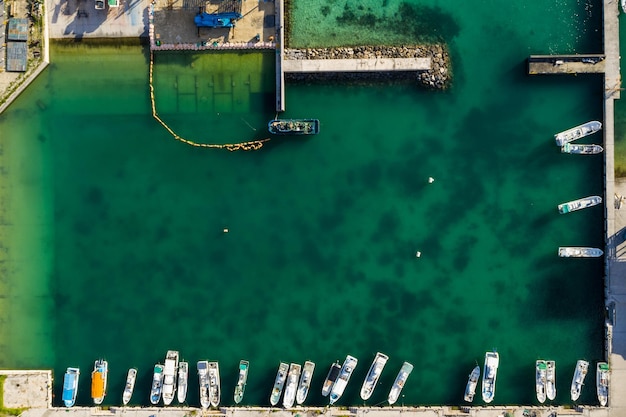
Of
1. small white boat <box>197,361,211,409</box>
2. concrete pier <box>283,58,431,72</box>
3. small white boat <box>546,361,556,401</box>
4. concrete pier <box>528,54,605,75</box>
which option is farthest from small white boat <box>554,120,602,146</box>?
small white boat <box>197,361,211,409</box>

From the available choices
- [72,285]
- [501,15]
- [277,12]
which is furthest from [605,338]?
[72,285]

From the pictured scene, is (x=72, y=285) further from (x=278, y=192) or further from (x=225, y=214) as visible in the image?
(x=278, y=192)

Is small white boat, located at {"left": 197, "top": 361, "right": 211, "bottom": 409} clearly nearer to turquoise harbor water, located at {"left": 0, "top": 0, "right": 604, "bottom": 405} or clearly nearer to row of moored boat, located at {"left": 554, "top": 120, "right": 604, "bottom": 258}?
turquoise harbor water, located at {"left": 0, "top": 0, "right": 604, "bottom": 405}

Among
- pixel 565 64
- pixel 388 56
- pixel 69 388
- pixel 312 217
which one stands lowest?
pixel 69 388

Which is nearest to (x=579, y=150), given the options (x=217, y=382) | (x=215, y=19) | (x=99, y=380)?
(x=215, y=19)

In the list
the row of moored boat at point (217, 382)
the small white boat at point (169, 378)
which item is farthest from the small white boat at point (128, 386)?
the small white boat at point (169, 378)

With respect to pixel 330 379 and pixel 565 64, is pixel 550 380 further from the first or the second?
pixel 565 64
